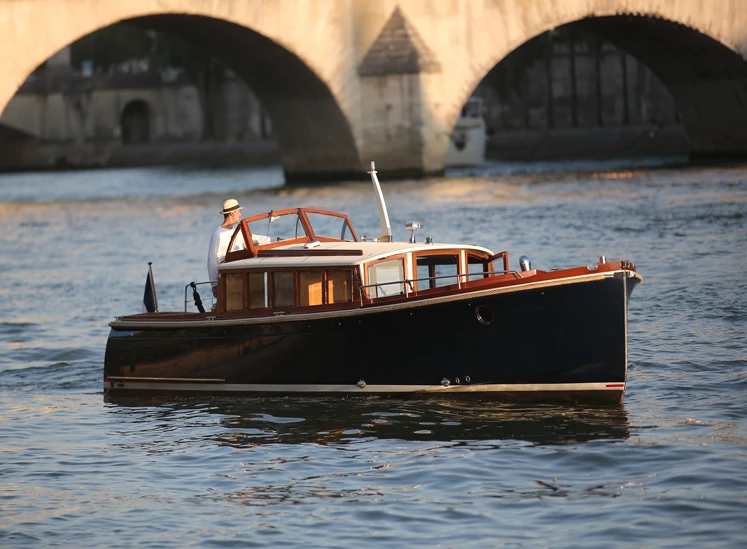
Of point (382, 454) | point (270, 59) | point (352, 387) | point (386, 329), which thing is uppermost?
point (270, 59)

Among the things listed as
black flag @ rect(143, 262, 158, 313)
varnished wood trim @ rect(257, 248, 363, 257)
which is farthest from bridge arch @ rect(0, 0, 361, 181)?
varnished wood trim @ rect(257, 248, 363, 257)

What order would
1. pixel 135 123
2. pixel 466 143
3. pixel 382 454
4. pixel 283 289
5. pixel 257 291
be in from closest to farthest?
pixel 382 454, pixel 283 289, pixel 257 291, pixel 466 143, pixel 135 123

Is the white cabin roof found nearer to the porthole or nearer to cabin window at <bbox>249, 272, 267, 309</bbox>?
cabin window at <bbox>249, 272, 267, 309</bbox>

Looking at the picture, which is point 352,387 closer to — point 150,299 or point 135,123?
point 150,299

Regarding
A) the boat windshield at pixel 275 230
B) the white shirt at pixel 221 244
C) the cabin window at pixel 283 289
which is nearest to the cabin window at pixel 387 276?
the cabin window at pixel 283 289

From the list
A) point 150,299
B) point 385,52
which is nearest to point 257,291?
point 150,299

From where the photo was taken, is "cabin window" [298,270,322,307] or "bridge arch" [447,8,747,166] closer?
"cabin window" [298,270,322,307]

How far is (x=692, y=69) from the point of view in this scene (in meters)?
48.8

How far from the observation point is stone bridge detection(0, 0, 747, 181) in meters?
41.2

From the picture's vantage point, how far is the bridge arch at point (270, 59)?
36938mm

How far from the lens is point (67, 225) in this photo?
3416 cm

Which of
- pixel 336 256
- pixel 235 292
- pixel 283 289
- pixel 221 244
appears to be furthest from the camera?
pixel 221 244

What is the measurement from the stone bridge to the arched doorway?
147 ft

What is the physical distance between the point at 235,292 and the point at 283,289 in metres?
0.52
